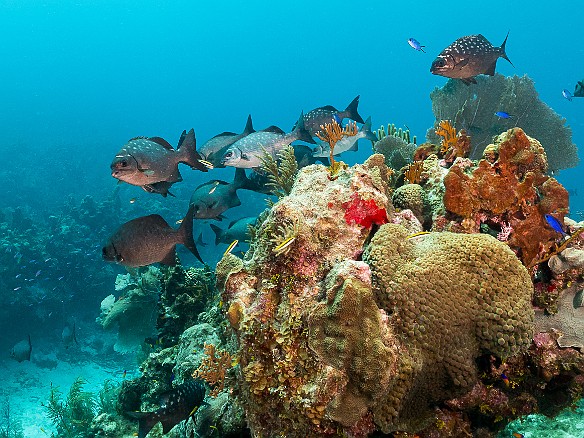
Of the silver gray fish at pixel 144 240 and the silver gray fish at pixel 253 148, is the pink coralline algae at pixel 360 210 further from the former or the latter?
the silver gray fish at pixel 253 148

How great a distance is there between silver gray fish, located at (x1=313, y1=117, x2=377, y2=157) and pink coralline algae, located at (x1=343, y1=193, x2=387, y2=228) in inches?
173

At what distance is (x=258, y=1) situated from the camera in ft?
509

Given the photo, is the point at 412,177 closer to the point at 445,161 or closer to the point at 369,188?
the point at 445,161

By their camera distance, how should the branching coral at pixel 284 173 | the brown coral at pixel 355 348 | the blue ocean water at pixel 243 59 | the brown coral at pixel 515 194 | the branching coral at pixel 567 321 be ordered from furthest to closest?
the blue ocean water at pixel 243 59
the branching coral at pixel 284 173
the brown coral at pixel 515 194
the branching coral at pixel 567 321
the brown coral at pixel 355 348

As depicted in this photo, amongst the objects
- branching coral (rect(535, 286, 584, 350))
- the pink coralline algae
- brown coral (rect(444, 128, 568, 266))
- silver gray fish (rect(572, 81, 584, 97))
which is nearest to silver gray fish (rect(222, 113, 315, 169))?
the pink coralline algae

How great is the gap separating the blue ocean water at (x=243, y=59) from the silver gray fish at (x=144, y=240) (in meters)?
65.2

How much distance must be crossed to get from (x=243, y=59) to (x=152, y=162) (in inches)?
6460

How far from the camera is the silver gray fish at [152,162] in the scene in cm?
432

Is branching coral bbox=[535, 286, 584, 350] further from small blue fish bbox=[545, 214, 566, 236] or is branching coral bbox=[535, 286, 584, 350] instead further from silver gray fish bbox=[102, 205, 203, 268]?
silver gray fish bbox=[102, 205, 203, 268]

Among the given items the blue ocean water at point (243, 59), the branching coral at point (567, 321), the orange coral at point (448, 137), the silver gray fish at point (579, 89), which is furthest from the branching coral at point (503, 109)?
the blue ocean water at point (243, 59)

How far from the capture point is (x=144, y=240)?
4.07m

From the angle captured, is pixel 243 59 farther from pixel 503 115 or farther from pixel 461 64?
pixel 461 64

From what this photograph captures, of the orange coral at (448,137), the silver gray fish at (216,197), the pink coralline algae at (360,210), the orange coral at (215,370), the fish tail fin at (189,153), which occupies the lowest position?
the orange coral at (215,370)

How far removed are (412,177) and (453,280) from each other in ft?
6.32
